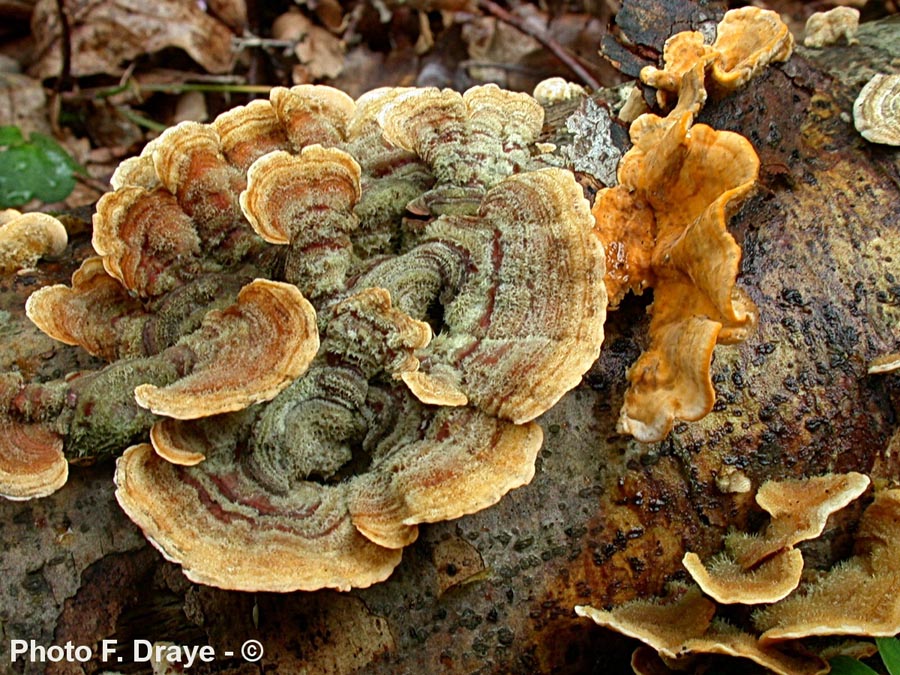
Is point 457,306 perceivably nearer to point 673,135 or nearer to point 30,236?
point 673,135

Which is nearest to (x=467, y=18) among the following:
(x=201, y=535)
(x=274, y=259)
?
(x=274, y=259)

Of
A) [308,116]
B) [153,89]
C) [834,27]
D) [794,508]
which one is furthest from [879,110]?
[153,89]

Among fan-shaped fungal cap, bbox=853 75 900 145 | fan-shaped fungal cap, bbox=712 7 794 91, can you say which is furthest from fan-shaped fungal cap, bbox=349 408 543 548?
fan-shaped fungal cap, bbox=853 75 900 145

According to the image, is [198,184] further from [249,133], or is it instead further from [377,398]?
[377,398]

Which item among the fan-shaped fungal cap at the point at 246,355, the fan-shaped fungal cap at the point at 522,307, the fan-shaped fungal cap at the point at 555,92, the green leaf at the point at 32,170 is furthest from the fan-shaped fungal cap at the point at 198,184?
the green leaf at the point at 32,170

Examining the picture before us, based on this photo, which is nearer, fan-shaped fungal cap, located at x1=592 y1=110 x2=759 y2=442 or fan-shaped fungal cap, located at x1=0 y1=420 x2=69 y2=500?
fan-shaped fungal cap, located at x1=592 y1=110 x2=759 y2=442

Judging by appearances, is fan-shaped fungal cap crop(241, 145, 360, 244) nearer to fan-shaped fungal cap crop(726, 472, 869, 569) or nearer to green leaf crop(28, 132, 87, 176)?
fan-shaped fungal cap crop(726, 472, 869, 569)

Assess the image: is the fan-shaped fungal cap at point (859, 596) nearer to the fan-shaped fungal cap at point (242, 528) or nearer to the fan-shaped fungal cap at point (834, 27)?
the fan-shaped fungal cap at point (242, 528)

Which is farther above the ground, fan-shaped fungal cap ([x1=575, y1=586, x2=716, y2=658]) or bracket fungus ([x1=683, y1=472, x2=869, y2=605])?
bracket fungus ([x1=683, y1=472, x2=869, y2=605])
